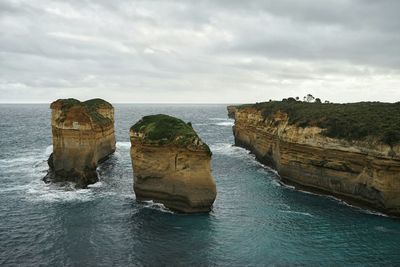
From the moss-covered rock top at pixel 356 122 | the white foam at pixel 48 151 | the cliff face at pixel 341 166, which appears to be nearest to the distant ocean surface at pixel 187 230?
the cliff face at pixel 341 166

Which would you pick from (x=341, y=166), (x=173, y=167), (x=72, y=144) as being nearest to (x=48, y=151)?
(x=72, y=144)

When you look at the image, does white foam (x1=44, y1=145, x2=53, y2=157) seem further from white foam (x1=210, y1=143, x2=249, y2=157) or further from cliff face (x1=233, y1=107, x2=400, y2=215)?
cliff face (x1=233, y1=107, x2=400, y2=215)

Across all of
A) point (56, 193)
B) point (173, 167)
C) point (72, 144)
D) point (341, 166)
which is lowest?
point (56, 193)

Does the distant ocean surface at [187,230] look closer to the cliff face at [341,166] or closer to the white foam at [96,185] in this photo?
the white foam at [96,185]

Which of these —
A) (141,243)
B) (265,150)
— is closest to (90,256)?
(141,243)

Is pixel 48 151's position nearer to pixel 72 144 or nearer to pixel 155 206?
pixel 72 144

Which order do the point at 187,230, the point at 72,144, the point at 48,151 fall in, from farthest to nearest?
the point at 48,151 → the point at 72,144 → the point at 187,230
